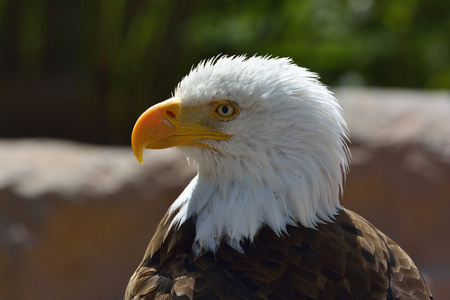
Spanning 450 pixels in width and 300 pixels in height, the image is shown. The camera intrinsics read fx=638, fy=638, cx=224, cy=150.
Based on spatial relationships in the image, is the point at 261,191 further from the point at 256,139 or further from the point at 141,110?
the point at 141,110

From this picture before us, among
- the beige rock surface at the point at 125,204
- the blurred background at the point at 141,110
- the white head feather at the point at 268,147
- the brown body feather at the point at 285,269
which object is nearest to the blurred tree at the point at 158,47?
the blurred background at the point at 141,110

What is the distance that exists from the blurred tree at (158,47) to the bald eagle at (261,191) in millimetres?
4093

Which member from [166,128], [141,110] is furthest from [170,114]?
[141,110]

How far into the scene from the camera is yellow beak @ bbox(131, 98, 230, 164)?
2.44 metres

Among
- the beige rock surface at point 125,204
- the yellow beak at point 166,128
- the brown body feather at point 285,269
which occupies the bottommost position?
the beige rock surface at point 125,204

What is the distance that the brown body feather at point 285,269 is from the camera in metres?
2.18

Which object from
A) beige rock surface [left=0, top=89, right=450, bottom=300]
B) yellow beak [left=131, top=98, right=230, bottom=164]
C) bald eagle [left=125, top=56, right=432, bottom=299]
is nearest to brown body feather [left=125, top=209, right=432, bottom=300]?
bald eagle [left=125, top=56, right=432, bottom=299]

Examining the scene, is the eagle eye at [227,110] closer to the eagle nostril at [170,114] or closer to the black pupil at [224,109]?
the black pupil at [224,109]

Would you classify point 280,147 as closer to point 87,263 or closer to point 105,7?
point 87,263

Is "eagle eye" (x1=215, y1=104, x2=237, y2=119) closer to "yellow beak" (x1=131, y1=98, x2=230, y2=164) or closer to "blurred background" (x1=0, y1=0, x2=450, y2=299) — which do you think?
"yellow beak" (x1=131, y1=98, x2=230, y2=164)

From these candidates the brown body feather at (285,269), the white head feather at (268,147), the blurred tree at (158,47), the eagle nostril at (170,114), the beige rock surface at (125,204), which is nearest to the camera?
the brown body feather at (285,269)

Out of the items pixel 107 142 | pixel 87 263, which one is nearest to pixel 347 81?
pixel 107 142

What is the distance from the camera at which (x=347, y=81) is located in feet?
21.3

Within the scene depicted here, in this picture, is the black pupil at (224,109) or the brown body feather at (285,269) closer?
the brown body feather at (285,269)
